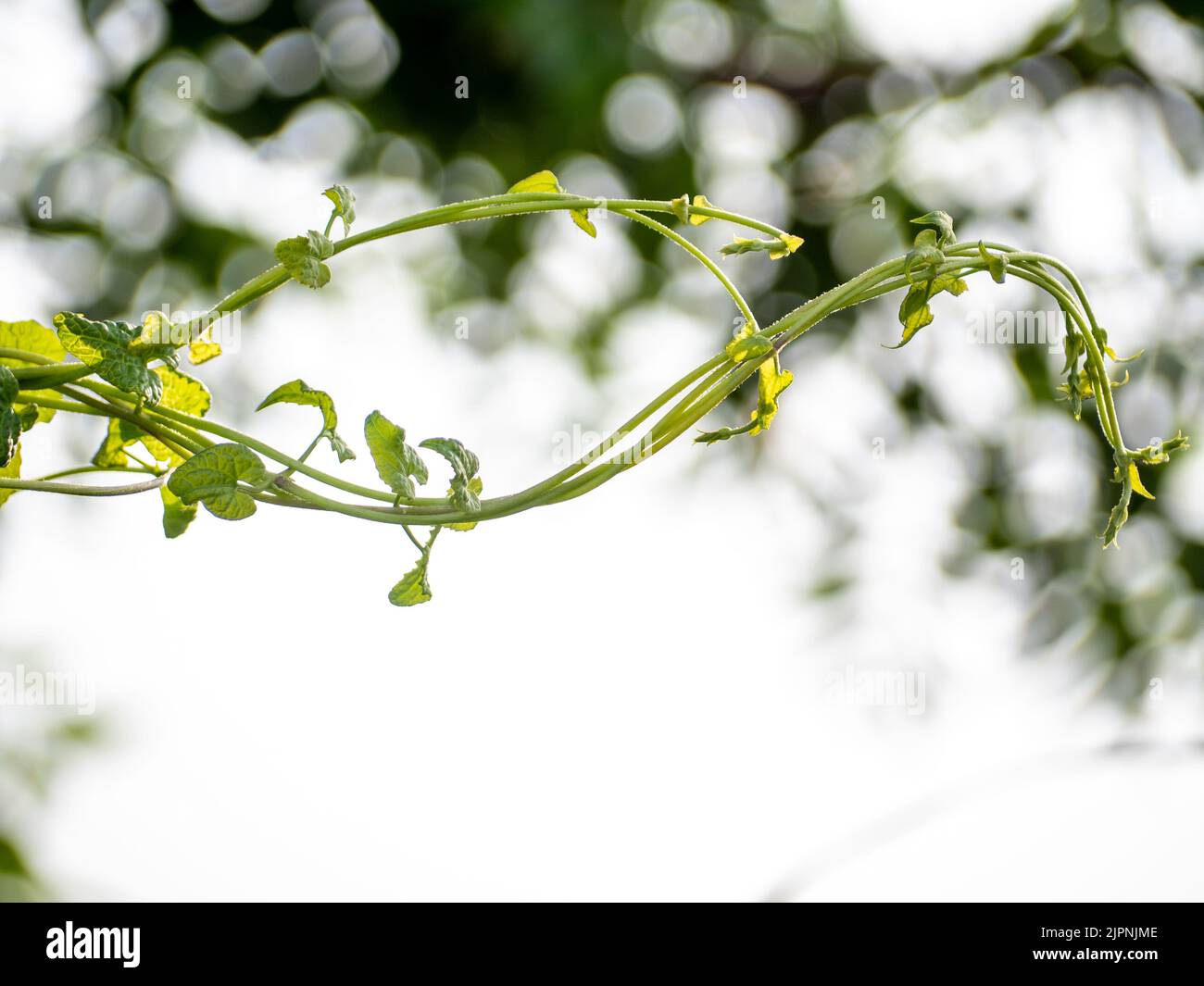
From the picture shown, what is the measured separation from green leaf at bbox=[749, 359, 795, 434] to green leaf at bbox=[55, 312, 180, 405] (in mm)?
139

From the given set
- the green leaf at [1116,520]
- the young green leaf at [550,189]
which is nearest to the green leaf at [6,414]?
the young green leaf at [550,189]

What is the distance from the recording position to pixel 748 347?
27 centimetres

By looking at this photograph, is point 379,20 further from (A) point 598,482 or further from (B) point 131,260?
(A) point 598,482

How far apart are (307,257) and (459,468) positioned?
0.06 meters

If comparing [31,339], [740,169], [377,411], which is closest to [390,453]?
[377,411]

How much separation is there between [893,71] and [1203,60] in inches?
18.0

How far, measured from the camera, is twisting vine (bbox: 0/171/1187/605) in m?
0.26

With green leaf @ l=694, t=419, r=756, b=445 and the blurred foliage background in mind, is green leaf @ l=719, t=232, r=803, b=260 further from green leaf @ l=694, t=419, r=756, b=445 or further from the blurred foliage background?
the blurred foliage background

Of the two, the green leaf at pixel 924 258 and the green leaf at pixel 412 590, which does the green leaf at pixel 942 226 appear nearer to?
the green leaf at pixel 924 258

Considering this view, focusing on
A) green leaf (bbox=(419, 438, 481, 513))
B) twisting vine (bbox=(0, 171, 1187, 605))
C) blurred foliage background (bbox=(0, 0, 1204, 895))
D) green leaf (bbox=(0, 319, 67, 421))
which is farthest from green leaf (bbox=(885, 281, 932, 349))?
blurred foliage background (bbox=(0, 0, 1204, 895))

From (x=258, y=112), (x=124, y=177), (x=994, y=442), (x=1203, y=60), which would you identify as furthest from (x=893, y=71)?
(x=124, y=177)

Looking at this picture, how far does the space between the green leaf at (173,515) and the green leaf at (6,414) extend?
0.04 meters

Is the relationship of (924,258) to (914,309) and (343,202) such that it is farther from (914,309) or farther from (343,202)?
(343,202)
